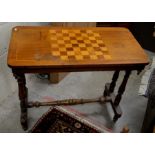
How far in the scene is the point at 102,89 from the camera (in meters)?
2.11

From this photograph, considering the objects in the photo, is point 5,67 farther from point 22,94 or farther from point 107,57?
point 107,57

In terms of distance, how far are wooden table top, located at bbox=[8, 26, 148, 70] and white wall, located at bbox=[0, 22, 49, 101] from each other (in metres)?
0.29

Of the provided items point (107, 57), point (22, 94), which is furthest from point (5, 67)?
point (107, 57)

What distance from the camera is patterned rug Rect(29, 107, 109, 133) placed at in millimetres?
1560

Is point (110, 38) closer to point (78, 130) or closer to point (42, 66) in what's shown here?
point (42, 66)

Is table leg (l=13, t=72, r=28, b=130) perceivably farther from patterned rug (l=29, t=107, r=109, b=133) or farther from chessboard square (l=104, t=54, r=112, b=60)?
chessboard square (l=104, t=54, r=112, b=60)

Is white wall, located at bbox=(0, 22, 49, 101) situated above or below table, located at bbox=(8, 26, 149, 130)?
below

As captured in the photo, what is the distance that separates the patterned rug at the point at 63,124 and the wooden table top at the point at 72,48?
1.67ft

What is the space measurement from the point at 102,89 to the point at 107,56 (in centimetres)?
83

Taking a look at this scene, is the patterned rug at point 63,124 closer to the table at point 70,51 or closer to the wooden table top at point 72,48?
the table at point 70,51

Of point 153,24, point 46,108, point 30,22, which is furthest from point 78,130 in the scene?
point 153,24

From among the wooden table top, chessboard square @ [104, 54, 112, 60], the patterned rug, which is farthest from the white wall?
chessboard square @ [104, 54, 112, 60]

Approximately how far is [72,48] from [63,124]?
0.56m

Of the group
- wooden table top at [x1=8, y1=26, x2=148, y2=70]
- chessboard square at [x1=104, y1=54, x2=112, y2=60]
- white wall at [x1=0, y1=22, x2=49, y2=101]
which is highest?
wooden table top at [x1=8, y1=26, x2=148, y2=70]
